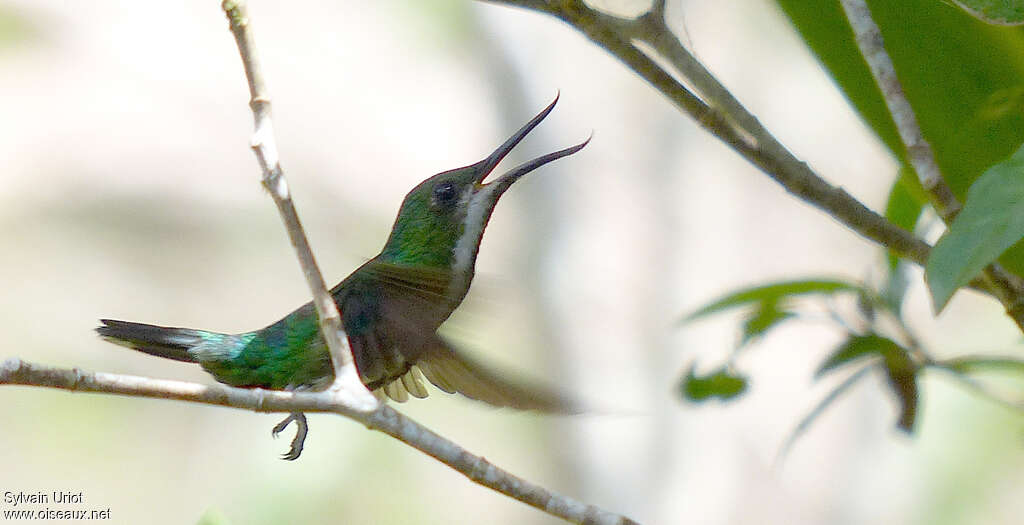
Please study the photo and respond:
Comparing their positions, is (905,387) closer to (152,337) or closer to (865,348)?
(865,348)

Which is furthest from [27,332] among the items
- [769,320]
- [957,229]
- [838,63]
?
[957,229]

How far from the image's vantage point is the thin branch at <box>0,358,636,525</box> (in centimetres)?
74

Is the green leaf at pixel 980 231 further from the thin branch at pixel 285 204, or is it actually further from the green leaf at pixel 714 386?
the green leaf at pixel 714 386

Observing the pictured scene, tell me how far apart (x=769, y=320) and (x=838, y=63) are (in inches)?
20.9

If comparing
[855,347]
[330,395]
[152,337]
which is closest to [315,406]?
[330,395]

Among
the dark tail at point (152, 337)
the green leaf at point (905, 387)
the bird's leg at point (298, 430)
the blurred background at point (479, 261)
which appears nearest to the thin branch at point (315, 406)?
the bird's leg at point (298, 430)

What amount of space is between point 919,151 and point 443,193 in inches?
27.7

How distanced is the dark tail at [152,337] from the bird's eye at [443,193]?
38 centimetres

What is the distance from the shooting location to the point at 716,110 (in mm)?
946

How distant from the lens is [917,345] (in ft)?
5.24

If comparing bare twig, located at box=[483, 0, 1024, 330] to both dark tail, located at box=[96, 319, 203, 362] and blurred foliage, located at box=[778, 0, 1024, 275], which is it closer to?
blurred foliage, located at box=[778, 0, 1024, 275]

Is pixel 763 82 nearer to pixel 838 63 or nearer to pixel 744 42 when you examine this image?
pixel 744 42

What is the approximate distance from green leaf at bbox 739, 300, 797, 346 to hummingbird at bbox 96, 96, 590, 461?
0.49 meters

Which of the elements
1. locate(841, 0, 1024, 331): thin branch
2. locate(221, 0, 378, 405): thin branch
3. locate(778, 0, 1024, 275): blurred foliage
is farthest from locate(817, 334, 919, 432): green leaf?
locate(221, 0, 378, 405): thin branch
